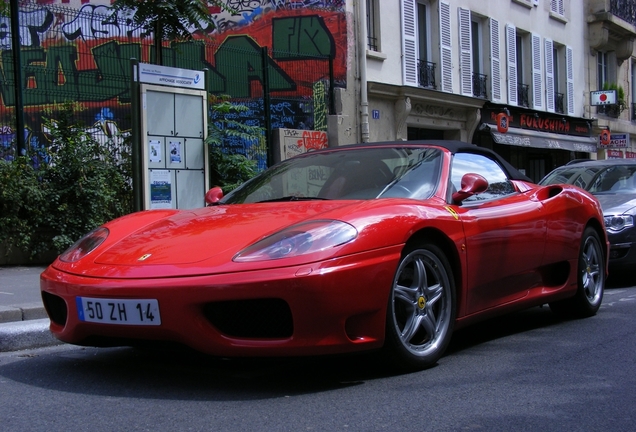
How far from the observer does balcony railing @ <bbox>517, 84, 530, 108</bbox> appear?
2403cm

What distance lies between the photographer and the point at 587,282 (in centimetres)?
597

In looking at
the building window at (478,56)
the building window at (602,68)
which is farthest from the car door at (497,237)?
the building window at (602,68)

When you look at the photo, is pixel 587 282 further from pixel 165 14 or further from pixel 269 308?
pixel 165 14

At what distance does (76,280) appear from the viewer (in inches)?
152

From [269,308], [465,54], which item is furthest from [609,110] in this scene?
[269,308]

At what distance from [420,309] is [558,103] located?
23.9m

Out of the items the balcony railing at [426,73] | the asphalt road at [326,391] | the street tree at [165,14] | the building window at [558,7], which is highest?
the building window at [558,7]

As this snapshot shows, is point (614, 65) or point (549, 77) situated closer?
point (549, 77)

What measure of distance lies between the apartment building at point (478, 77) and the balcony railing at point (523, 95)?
3cm

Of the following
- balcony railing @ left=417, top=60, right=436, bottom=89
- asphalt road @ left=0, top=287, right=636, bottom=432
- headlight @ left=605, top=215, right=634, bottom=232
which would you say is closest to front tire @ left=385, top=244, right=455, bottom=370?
asphalt road @ left=0, top=287, right=636, bottom=432

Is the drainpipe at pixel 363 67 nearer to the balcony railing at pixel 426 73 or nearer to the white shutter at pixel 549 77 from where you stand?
the balcony railing at pixel 426 73

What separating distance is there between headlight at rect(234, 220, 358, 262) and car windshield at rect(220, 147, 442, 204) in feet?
2.49

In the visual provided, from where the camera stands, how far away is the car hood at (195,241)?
3.69 metres

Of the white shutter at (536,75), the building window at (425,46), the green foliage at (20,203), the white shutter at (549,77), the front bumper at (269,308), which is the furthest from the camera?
the white shutter at (549,77)
